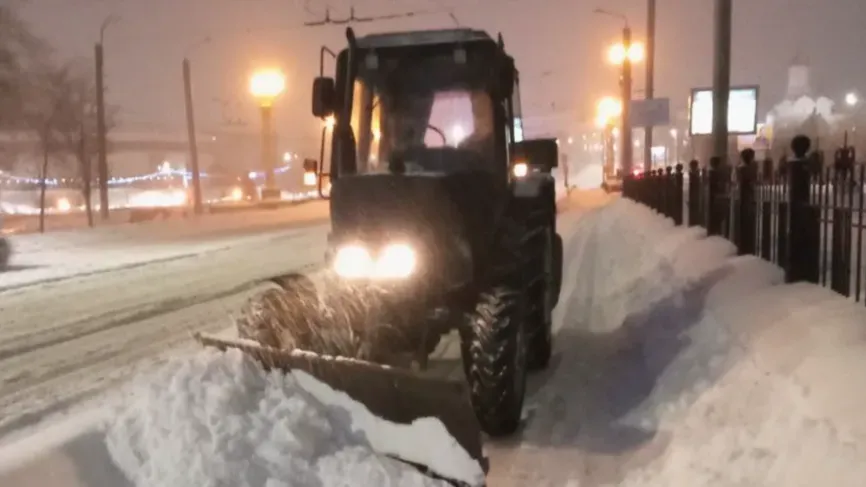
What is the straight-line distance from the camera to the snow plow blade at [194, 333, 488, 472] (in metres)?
5.46

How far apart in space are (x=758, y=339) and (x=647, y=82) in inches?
1205

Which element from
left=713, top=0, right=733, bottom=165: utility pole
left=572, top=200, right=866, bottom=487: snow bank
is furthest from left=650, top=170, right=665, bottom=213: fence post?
left=572, top=200, right=866, bottom=487: snow bank

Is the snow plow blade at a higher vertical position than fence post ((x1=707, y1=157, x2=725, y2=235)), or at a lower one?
lower

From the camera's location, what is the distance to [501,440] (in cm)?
657

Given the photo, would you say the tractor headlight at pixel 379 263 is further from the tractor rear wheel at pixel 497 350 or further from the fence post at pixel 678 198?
the fence post at pixel 678 198

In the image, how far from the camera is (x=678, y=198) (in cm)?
1825

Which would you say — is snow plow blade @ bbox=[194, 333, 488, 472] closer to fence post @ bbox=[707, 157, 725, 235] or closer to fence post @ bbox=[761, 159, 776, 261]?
fence post @ bbox=[761, 159, 776, 261]

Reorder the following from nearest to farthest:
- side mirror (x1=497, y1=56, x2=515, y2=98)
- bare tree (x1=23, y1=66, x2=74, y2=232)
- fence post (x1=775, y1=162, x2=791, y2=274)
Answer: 1. side mirror (x1=497, y1=56, x2=515, y2=98)
2. fence post (x1=775, y1=162, x2=791, y2=274)
3. bare tree (x1=23, y1=66, x2=74, y2=232)

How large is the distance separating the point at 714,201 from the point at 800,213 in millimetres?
4774

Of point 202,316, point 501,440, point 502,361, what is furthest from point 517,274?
point 202,316

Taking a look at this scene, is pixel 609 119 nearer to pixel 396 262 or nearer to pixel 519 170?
pixel 519 170

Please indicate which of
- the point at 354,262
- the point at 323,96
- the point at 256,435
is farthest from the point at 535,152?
the point at 256,435

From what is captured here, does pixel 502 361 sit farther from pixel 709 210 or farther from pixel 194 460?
pixel 709 210

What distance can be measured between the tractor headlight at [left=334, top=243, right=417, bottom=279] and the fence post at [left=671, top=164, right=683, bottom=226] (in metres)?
12.8
